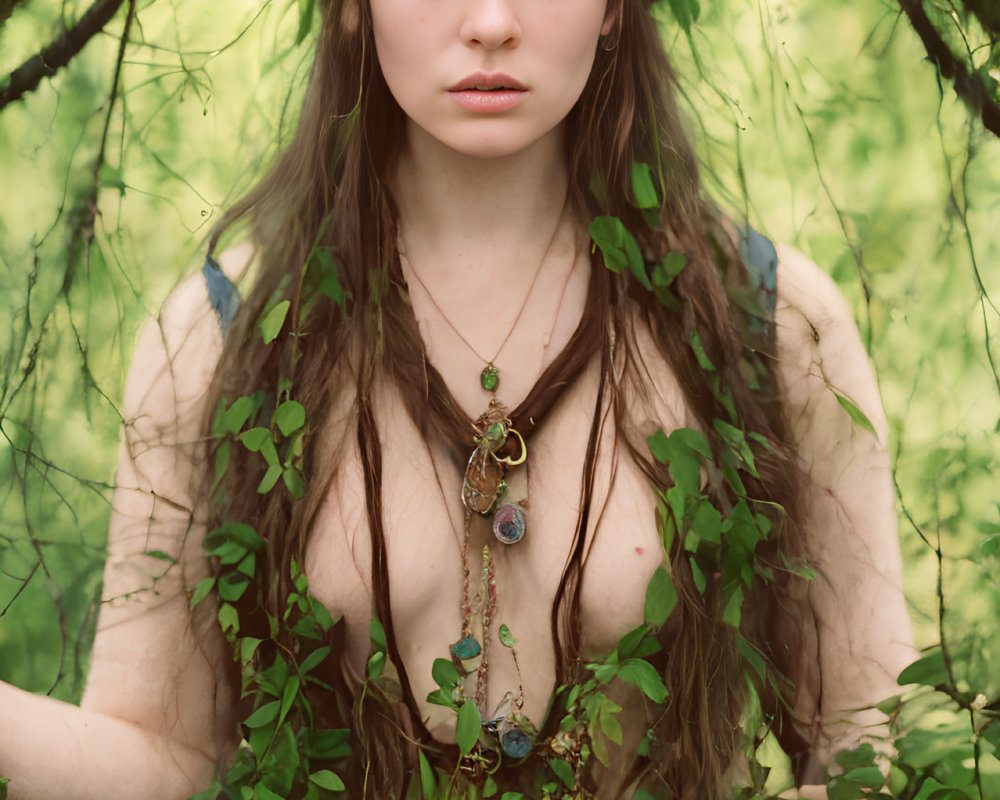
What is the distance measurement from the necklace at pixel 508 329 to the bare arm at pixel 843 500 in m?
0.20

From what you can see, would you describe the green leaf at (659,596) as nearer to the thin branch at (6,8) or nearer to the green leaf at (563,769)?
the green leaf at (563,769)

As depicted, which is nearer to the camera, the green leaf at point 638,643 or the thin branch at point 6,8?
the green leaf at point 638,643

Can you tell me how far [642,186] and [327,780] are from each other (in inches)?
22.0

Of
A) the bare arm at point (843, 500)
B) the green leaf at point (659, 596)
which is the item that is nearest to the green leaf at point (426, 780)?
the green leaf at point (659, 596)

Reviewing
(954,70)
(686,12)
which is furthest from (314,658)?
(954,70)

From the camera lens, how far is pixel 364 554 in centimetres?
94

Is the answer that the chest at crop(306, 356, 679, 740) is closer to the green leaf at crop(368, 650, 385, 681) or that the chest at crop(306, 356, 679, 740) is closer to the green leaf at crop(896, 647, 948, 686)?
the green leaf at crop(368, 650, 385, 681)

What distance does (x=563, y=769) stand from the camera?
94cm

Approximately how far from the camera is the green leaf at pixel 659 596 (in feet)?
3.05

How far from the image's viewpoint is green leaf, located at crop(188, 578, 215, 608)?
0.98 meters

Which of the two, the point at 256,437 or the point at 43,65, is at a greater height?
the point at 43,65

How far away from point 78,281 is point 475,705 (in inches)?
19.8

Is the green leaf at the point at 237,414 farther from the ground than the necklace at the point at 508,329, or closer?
closer

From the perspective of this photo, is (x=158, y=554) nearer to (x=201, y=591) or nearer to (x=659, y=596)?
(x=201, y=591)
